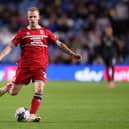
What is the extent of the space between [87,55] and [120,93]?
309 inches

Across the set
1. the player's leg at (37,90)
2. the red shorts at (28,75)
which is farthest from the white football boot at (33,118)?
the red shorts at (28,75)

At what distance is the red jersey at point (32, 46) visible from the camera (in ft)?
33.4

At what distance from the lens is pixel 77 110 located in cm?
1218

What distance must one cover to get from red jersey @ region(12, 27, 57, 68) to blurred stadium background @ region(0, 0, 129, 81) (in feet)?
45.4

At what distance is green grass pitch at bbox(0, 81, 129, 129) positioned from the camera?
31.3 feet

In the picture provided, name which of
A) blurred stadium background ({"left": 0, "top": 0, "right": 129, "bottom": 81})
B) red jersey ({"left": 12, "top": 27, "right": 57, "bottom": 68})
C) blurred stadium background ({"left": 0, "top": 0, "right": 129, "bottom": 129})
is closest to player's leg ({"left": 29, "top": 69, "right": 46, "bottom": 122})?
red jersey ({"left": 12, "top": 27, "right": 57, "bottom": 68})

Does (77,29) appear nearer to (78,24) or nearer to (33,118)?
(78,24)

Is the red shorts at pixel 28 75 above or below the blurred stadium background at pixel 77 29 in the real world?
below

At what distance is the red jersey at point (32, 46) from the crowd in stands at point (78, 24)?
48.2 feet

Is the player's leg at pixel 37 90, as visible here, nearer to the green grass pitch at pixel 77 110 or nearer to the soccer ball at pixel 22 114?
the soccer ball at pixel 22 114

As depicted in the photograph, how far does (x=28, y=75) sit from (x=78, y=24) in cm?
1658

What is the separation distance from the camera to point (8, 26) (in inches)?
1051


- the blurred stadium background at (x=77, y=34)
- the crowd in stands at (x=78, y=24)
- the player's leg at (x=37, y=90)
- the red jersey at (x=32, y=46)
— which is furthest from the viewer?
the crowd in stands at (x=78, y=24)

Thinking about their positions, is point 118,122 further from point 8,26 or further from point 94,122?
point 8,26
